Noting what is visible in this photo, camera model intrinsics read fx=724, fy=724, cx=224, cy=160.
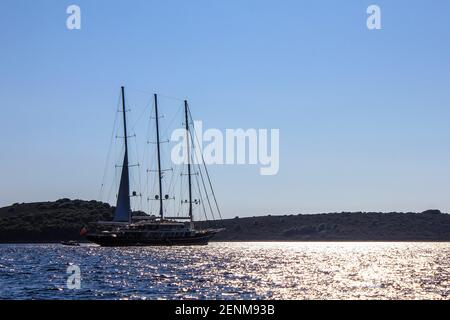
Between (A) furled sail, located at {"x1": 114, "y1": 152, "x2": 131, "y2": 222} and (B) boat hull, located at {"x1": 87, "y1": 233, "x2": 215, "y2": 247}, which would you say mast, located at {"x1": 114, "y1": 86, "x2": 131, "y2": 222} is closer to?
(A) furled sail, located at {"x1": 114, "y1": 152, "x2": 131, "y2": 222}

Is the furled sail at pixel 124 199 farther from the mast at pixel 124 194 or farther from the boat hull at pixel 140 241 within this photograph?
the boat hull at pixel 140 241

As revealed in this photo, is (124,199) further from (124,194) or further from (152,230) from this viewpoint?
(152,230)

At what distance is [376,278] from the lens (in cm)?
6931

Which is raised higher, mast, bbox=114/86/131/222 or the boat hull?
mast, bbox=114/86/131/222

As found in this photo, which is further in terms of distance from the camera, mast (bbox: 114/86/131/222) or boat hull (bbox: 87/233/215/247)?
boat hull (bbox: 87/233/215/247)

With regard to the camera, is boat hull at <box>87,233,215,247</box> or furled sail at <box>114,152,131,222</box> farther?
boat hull at <box>87,233,215,247</box>

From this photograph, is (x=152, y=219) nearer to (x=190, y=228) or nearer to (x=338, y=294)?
(x=190, y=228)

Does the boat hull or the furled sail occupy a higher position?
the furled sail

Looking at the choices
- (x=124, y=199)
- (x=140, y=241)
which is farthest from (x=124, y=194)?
(x=140, y=241)

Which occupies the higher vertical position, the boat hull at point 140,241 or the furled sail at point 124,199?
the furled sail at point 124,199
